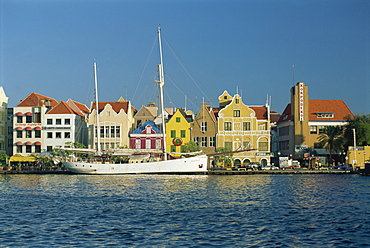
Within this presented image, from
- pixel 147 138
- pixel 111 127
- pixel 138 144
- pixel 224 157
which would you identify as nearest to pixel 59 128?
pixel 111 127

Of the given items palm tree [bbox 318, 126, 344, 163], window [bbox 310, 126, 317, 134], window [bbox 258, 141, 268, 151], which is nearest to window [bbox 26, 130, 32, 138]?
window [bbox 258, 141, 268, 151]

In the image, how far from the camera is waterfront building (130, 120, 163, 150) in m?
111

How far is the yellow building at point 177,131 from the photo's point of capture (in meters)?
110

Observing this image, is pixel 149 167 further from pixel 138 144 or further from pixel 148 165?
pixel 138 144

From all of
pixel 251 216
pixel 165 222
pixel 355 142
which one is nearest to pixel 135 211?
pixel 165 222

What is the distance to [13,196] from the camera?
1957 inches

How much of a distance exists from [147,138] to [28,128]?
25.9 m

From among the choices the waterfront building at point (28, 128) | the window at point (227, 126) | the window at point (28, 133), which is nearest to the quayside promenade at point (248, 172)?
the waterfront building at point (28, 128)

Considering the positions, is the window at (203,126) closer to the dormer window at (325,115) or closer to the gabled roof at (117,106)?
the gabled roof at (117,106)

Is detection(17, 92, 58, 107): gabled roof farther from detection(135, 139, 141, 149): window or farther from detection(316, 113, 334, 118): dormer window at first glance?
detection(316, 113, 334, 118): dormer window

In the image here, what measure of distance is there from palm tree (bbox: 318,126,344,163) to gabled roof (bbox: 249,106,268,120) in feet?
46.9

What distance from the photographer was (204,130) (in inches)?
4363

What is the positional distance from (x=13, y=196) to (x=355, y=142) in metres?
69.3

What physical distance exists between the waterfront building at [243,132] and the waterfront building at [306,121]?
5642 mm
